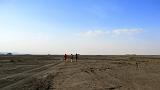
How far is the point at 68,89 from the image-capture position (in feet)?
50.0

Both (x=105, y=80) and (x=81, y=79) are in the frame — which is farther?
(x=81, y=79)

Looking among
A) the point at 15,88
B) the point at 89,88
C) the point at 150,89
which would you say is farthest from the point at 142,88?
the point at 15,88

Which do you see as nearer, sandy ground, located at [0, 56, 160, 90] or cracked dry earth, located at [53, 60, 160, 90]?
cracked dry earth, located at [53, 60, 160, 90]

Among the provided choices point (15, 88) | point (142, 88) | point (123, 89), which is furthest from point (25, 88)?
point (142, 88)

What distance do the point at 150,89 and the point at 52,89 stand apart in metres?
5.07

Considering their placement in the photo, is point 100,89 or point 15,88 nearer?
point 100,89

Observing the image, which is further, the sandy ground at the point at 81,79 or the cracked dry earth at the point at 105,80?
the sandy ground at the point at 81,79

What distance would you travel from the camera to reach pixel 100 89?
1512 centimetres

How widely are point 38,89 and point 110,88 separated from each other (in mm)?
3666

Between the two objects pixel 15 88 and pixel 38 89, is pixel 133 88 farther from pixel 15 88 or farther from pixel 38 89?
pixel 15 88

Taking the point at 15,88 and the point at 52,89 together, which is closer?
the point at 52,89

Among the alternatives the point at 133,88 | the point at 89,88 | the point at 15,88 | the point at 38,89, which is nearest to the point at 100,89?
the point at 89,88

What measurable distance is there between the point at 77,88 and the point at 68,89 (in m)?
0.66

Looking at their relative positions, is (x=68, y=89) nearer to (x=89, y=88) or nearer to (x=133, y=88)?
(x=89, y=88)
